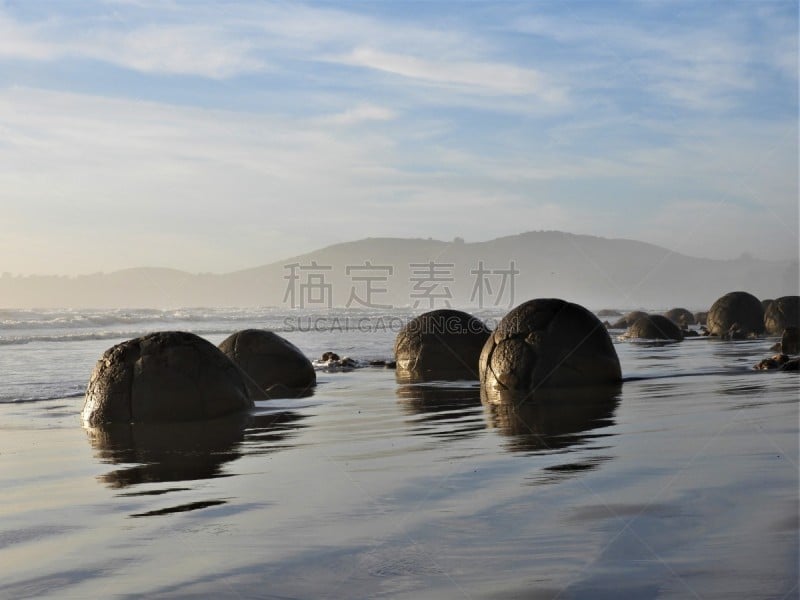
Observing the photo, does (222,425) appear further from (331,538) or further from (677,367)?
(677,367)

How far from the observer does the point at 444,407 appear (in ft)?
33.6

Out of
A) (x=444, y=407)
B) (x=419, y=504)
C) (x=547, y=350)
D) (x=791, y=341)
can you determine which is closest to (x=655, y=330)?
(x=791, y=341)

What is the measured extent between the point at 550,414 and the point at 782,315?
20391 millimetres

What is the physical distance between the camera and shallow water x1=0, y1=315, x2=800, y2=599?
3.74m

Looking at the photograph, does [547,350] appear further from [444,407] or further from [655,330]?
[655,330]

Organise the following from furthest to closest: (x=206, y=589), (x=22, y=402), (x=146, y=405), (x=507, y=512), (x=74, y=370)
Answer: (x=74, y=370) → (x=22, y=402) → (x=146, y=405) → (x=507, y=512) → (x=206, y=589)

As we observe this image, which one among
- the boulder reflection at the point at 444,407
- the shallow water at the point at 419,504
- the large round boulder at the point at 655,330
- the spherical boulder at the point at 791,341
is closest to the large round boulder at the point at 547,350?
the boulder reflection at the point at 444,407

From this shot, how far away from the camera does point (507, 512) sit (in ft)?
15.7

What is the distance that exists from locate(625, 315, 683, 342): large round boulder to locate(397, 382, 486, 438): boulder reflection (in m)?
13.3

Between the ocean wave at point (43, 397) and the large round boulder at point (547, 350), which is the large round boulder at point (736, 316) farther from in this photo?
the ocean wave at point (43, 397)

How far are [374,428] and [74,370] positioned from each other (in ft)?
36.2

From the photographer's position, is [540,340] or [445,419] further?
[540,340]

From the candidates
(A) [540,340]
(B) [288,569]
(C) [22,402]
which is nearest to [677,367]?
(A) [540,340]

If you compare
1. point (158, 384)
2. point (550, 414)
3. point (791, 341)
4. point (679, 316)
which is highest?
point (679, 316)
